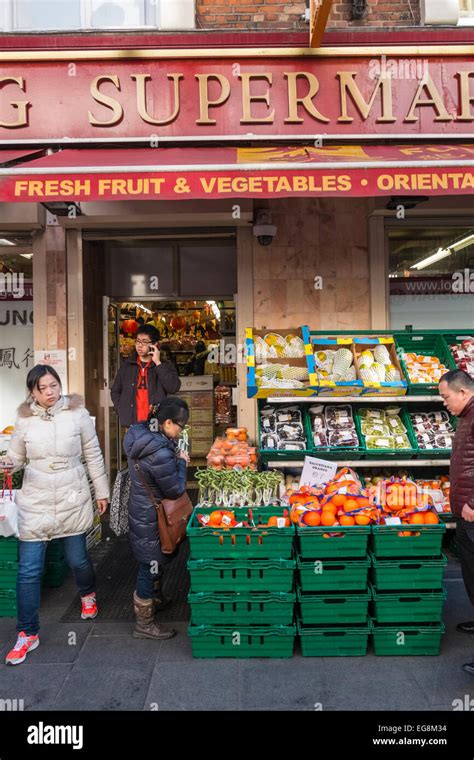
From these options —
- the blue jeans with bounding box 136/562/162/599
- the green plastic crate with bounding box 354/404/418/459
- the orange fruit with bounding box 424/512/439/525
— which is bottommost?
the blue jeans with bounding box 136/562/162/599

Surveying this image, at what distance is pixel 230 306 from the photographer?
796 cm

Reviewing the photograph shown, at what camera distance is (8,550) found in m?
4.72

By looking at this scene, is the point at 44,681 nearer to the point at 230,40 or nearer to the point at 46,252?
the point at 46,252

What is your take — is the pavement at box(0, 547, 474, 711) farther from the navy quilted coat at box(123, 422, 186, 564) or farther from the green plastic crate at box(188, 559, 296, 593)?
the navy quilted coat at box(123, 422, 186, 564)

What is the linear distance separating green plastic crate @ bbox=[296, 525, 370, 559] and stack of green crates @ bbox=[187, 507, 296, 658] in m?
0.10

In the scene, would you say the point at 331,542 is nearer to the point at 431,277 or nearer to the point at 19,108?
the point at 431,277

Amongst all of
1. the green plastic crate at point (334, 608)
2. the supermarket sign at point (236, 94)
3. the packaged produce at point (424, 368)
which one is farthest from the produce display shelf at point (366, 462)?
the supermarket sign at point (236, 94)

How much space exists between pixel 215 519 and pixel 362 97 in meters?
4.93

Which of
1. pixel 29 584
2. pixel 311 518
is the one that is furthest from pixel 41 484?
pixel 311 518

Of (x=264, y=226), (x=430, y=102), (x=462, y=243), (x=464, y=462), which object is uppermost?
(x=430, y=102)

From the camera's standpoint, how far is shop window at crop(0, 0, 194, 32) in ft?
21.6

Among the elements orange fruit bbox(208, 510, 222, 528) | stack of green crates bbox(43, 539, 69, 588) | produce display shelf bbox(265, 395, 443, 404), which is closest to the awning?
produce display shelf bbox(265, 395, 443, 404)

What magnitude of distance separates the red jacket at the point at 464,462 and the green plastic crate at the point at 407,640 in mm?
860

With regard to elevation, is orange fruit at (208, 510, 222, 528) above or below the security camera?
below
